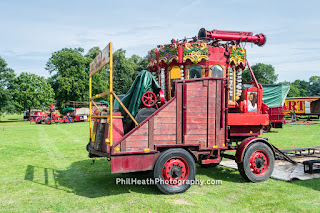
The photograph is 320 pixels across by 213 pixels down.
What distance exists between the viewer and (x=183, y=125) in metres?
5.99

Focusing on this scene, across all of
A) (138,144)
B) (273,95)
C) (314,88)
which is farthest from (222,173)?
(314,88)

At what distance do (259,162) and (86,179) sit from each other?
4558mm

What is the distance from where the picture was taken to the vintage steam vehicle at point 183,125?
222 inches

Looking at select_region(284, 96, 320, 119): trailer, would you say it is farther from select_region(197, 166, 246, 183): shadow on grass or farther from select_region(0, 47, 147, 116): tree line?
select_region(197, 166, 246, 183): shadow on grass

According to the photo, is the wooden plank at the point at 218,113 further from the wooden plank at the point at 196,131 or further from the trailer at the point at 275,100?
the trailer at the point at 275,100

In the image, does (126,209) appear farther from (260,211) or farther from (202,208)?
(260,211)

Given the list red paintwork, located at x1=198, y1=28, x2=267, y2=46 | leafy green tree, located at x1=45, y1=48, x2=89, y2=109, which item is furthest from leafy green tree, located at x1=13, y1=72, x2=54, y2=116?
red paintwork, located at x1=198, y1=28, x2=267, y2=46

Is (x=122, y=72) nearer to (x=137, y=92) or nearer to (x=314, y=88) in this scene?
(x=137, y=92)

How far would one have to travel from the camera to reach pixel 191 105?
6141 mm

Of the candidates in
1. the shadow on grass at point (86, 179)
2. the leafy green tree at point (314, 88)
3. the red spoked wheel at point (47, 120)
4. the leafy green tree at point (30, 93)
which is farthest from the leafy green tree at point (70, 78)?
the leafy green tree at point (314, 88)

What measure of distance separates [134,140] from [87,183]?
7.27ft

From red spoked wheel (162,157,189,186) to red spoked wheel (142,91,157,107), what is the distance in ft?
5.01

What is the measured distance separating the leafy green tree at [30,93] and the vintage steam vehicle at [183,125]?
153 ft

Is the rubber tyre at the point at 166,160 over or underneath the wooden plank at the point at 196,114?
underneath
